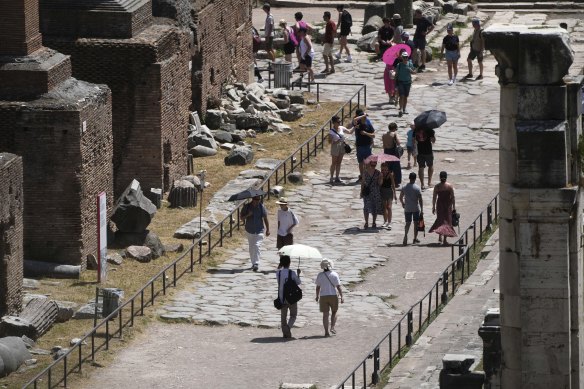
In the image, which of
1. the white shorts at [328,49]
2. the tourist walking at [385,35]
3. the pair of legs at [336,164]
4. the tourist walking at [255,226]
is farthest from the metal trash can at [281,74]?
the tourist walking at [255,226]

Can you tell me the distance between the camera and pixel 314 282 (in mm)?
29109

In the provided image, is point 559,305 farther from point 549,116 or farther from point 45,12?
point 45,12

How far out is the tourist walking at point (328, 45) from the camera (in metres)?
43.8

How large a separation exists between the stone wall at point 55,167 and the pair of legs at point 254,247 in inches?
99.8

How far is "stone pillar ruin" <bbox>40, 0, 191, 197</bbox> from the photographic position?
33406 mm

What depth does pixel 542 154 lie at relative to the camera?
1838 centimetres

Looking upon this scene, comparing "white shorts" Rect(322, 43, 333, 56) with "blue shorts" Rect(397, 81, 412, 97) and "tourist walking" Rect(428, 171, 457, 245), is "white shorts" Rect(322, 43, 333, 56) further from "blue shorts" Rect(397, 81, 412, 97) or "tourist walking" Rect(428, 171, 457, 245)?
"tourist walking" Rect(428, 171, 457, 245)

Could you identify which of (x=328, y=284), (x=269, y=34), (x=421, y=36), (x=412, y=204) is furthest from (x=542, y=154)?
(x=269, y=34)

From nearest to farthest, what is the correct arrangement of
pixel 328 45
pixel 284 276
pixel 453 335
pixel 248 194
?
pixel 453 335 < pixel 284 276 < pixel 248 194 < pixel 328 45

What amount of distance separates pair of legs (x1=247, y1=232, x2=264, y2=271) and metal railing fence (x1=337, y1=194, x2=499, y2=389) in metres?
2.75

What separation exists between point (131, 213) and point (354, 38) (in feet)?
57.7

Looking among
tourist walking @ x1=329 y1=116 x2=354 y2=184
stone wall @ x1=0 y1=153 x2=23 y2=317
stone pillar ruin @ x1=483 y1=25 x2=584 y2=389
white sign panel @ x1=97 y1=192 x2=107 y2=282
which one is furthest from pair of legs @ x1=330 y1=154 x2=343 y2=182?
stone pillar ruin @ x1=483 y1=25 x2=584 y2=389

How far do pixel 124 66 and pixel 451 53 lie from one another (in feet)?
35.4

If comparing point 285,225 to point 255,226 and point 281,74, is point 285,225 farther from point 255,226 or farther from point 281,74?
point 281,74
